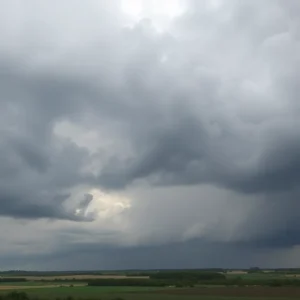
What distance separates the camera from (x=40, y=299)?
8662 cm

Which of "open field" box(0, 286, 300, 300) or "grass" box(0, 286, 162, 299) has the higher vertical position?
"grass" box(0, 286, 162, 299)

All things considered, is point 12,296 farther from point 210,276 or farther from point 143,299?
point 210,276

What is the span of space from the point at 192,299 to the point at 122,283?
91664 mm

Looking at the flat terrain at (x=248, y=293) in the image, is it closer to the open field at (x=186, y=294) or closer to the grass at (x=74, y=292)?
the open field at (x=186, y=294)

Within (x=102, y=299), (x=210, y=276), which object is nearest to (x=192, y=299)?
(x=102, y=299)

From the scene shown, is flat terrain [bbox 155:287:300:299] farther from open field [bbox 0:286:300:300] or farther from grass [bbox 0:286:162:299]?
grass [bbox 0:286:162:299]

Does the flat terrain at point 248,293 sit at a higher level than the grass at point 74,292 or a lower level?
lower

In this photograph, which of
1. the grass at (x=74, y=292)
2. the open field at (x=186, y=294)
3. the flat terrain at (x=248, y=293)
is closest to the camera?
the open field at (x=186, y=294)

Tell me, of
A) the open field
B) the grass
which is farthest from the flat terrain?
the grass

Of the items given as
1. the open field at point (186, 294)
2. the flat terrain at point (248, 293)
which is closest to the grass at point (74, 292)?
the open field at point (186, 294)

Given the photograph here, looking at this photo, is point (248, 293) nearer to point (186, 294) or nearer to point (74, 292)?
point (186, 294)

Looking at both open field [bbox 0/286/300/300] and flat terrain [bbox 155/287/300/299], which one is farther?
flat terrain [bbox 155/287/300/299]

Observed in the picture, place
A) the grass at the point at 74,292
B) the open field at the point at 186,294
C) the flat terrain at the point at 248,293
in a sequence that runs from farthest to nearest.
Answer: the grass at the point at 74,292
the flat terrain at the point at 248,293
the open field at the point at 186,294

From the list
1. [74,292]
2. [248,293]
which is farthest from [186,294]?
[74,292]
